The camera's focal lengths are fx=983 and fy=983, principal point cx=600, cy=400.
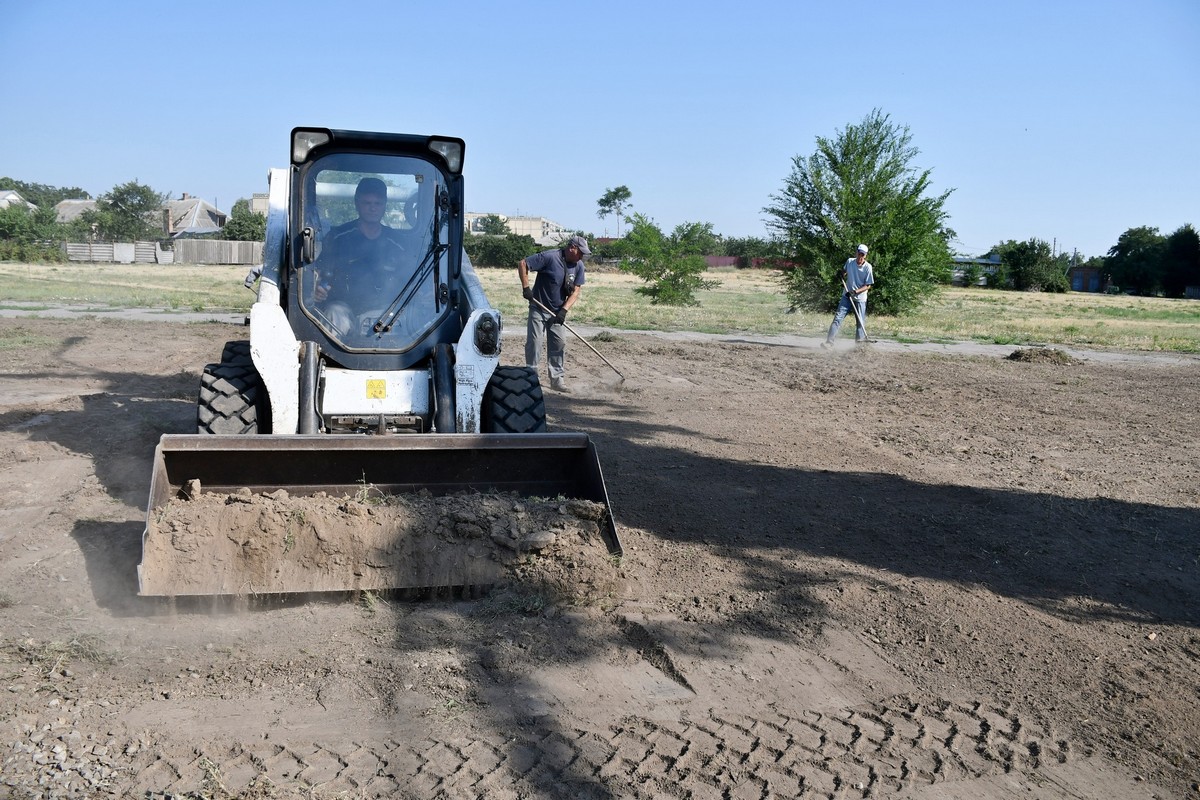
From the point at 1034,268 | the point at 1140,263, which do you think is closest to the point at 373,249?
the point at 1034,268

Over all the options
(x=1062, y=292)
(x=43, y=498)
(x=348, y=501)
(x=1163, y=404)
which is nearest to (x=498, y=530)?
(x=348, y=501)

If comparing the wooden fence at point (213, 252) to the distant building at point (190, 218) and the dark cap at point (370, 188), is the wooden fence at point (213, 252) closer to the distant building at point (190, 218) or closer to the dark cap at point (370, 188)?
the distant building at point (190, 218)

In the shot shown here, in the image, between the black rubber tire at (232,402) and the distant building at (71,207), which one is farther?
the distant building at (71,207)

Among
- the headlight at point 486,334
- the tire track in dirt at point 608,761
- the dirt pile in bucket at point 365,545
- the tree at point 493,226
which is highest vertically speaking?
the tree at point 493,226

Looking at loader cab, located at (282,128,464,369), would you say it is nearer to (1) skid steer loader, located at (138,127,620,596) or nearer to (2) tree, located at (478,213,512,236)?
(1) skid steer loader, located at (138,127,620,596)

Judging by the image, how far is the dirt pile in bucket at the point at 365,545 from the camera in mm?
4664

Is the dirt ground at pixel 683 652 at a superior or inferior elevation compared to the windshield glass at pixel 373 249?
inferior

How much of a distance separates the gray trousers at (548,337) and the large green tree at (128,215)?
74082 millimetres

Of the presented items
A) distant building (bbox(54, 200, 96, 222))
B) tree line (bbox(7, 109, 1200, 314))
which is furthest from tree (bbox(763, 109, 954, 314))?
distant building (bbox(54, 200, 96, 222))

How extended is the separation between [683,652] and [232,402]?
332cm

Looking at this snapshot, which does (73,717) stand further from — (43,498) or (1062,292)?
(1062,292)

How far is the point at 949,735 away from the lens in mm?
3828

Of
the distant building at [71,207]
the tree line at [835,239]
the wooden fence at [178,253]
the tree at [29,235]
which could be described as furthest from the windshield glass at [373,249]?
the distant building at [71,207]

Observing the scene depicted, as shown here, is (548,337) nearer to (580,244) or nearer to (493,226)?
(580,244)
